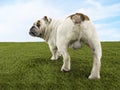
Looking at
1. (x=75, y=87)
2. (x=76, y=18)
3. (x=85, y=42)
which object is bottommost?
(x=75, y=87)

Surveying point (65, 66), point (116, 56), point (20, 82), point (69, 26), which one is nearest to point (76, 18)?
point (69, 26)

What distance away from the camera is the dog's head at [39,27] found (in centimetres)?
1123

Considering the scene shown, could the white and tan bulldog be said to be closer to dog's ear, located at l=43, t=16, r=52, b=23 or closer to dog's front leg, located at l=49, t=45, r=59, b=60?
dog's front leg, located at l=49, t=45, r=59, b=60

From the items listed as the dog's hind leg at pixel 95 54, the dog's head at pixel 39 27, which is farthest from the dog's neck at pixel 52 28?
the dog's hind leg at pixel 95 54

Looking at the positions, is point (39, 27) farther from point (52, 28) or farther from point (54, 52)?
point (54, 52)

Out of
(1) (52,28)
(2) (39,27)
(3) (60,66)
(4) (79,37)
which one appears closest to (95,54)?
(4) (79,37)

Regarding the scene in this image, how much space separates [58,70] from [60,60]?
1.51 metres

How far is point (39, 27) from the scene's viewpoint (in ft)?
37.4

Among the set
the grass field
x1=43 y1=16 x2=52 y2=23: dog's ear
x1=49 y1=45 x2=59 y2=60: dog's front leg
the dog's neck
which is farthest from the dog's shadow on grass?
x1=43 y1=16 x2=52 y2=23: dog's ear

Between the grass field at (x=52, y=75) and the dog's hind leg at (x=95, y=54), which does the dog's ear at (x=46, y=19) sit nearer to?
the grass field at (x=52, y=75)

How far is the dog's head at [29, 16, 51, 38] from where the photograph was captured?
11.2 m

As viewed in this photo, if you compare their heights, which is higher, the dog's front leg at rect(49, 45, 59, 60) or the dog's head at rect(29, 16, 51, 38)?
the dog's head at rect(29, 16, 51, 38)

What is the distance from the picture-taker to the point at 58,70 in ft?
35.0

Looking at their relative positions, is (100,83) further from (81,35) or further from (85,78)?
(81,35)
